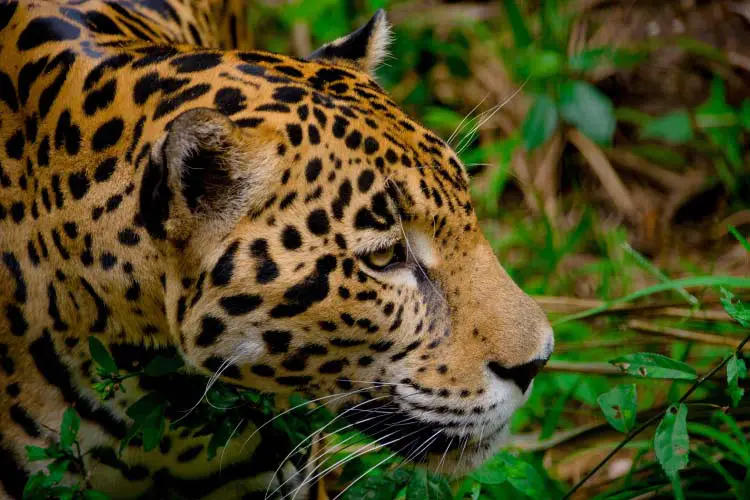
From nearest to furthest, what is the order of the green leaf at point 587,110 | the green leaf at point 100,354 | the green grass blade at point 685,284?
the green leaf at point 100,354, the green grass blade at point 685,284, the green leaf at point 587,110

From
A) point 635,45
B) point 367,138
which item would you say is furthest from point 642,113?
point 367,138

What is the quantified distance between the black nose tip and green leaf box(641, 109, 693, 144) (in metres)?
3.79

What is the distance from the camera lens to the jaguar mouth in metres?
2.91

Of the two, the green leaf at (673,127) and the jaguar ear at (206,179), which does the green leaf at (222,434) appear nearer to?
the jaguar ear at (206,179)

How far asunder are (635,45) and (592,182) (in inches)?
42.4

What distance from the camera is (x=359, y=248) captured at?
108 inches

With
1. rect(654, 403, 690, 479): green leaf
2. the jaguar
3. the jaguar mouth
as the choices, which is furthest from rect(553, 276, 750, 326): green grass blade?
the jaguar mouth

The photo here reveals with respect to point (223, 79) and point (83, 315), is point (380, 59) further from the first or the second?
point (83, 315)

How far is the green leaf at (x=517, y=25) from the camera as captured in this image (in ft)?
20.2

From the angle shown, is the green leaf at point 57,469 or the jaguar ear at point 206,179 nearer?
the jaguar ear at point 206,179

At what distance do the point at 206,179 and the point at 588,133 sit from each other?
3637mm

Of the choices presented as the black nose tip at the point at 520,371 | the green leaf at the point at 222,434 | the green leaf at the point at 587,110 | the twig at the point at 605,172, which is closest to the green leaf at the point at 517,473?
the black nose tip at the point at 520,371

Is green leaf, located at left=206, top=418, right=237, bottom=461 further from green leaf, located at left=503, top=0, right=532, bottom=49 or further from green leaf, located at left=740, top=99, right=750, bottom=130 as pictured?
green leaf, located at left=740, top=99, right=750, bottom=130

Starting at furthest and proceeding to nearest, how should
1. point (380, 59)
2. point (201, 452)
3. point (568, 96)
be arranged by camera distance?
point (568, 96) < point (380, 59) < point (201, 452)
